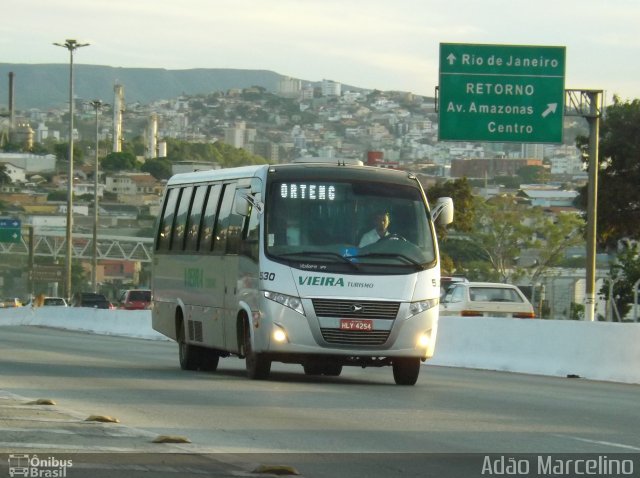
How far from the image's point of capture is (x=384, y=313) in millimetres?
19047

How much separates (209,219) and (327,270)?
3.64 meters

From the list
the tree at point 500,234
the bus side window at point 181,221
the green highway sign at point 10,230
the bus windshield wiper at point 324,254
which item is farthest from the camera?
the tree at point 500,234

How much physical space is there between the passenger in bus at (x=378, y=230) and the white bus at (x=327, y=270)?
35 millimetres

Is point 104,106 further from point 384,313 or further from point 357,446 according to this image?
point 357,446

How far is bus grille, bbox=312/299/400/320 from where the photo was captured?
745 inches

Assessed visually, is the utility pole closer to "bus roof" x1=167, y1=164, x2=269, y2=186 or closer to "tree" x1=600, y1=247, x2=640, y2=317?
"bus roof" x1=167, y1=164, x2=269, y2=186

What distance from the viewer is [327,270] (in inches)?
747

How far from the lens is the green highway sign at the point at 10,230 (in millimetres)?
85000

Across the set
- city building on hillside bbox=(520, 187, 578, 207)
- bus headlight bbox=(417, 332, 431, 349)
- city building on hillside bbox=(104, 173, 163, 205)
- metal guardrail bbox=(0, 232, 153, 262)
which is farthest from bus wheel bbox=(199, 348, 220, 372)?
city building on hillside bbox=(104, 173, 163, 205)

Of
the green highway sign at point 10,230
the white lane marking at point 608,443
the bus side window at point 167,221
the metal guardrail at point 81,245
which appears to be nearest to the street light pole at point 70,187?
the green highway sign at point 10,230

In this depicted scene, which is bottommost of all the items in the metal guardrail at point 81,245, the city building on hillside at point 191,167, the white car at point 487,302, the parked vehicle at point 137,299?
the metal guardrail at point 81,245

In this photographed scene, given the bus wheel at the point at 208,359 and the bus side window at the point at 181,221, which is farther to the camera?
the bus side window at the point at 181,221

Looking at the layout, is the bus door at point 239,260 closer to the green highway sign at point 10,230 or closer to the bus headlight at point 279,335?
the bus headlight at point 279,335

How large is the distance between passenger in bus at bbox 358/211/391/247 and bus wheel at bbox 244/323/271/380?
5.95 ft
